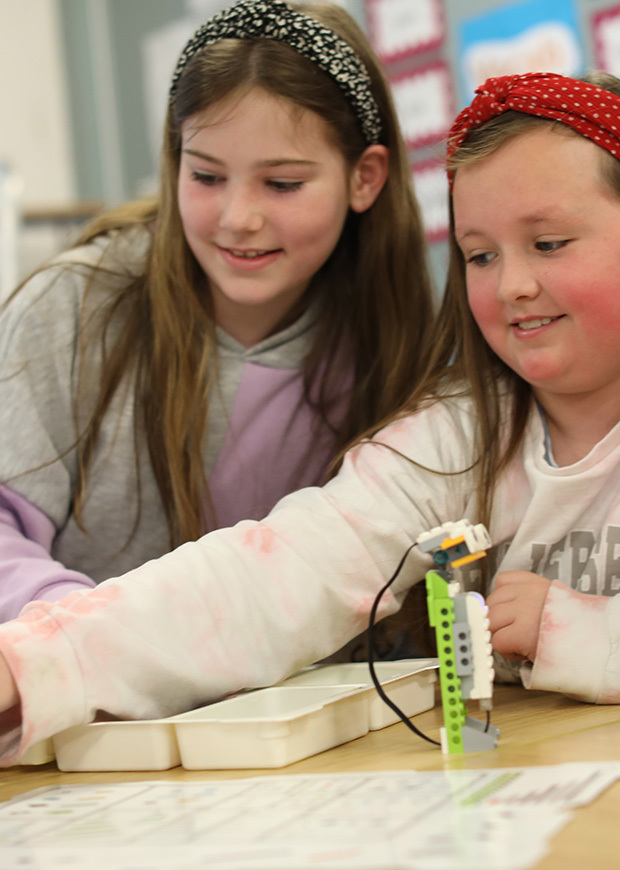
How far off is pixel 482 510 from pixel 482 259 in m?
0.22

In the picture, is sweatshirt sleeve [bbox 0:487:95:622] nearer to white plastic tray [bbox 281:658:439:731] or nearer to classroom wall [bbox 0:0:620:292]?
white plastic tray [bbox 281:658:439:731]

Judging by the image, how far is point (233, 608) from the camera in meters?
0.79

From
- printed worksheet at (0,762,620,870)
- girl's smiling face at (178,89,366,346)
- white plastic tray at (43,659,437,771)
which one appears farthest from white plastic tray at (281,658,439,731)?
girl's smiling face at (178,89,366,346)

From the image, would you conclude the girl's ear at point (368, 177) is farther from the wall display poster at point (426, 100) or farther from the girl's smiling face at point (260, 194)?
the wall display poster at point (426, 100)

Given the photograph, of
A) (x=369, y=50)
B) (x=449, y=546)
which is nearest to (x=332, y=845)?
(x=449, y=546)

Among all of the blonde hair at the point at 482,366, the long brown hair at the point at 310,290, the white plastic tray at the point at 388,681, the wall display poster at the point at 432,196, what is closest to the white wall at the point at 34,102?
the wall display poster at the point at 432,196

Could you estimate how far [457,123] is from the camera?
943 mm

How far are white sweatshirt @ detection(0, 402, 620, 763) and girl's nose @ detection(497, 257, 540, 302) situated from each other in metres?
0.14

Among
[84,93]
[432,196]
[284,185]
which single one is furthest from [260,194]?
[84,93]

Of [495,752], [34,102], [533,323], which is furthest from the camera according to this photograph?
[34,102]

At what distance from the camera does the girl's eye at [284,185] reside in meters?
1.10

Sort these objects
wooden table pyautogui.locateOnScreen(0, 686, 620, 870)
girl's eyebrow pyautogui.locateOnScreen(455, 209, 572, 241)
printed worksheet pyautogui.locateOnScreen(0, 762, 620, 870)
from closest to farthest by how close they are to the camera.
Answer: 1. printed worksheet pyautogui.locateOnScreen(0, 762, 620, 870)
2. wooden table pyautogui.locateOnScreen(0, 686, 620, 870)
3. girl's eyebrow pyautogui.locateOnScreen(455, 209, 572, 241)

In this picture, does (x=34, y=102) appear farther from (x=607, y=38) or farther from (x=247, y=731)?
(x=247, y=731)

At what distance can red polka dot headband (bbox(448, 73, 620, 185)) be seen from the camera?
2.81 ft
